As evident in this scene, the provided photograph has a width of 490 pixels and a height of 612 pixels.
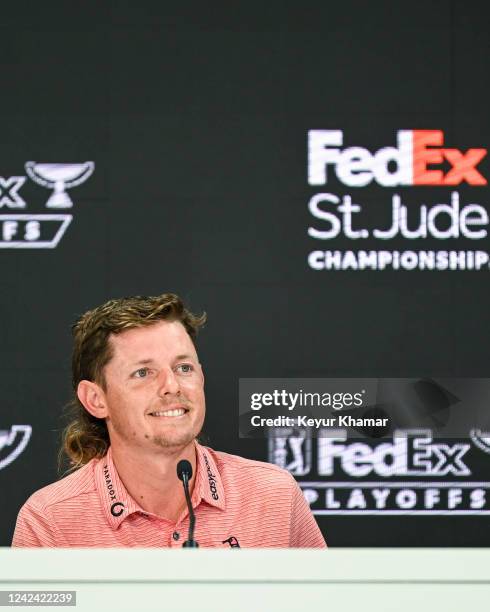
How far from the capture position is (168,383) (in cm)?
194

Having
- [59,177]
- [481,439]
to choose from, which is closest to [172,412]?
[59,177]

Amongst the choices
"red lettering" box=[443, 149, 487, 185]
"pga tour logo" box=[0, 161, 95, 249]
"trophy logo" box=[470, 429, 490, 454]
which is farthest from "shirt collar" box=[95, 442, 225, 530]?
"red lettering" box=[443, 149, 487, 185]

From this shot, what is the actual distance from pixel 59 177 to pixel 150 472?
6.12ft

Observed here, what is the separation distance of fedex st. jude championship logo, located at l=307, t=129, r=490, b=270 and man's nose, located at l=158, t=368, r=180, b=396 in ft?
5.37

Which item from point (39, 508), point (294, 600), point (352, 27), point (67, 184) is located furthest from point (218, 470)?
point (352, 27)

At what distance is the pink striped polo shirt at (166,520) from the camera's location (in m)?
1.81

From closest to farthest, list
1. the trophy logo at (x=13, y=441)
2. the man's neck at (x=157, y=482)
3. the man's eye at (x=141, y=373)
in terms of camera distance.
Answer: the man's neck at (x=157, y=482) < the man's eye at (x=141, y=373) < the trophy logo at (x=13, y=441)

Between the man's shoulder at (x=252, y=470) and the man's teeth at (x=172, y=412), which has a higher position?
the man's teeth at (x=172, y=412)

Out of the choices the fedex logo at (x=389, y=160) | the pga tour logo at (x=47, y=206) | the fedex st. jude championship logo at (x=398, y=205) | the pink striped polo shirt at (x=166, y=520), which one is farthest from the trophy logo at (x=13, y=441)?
the pink striped polo shirt at (x=166, y=520)

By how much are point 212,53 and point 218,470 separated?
2.02 meters

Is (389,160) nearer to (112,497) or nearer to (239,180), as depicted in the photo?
(239,180)

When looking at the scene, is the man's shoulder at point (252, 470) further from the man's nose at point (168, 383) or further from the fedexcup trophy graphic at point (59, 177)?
the fedexcup trophy graphic at point (59, 177)

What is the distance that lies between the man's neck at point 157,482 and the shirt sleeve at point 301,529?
0.22 m

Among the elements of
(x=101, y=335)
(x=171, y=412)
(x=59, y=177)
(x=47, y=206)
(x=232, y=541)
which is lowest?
(x=232, y=541)
